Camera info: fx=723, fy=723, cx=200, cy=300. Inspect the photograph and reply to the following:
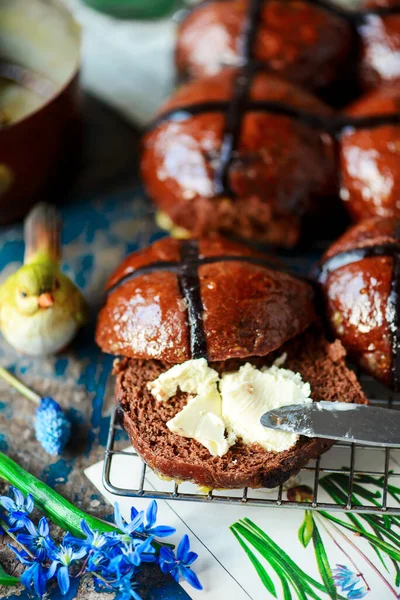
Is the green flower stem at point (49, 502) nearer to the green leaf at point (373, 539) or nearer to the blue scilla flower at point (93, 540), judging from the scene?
the blue scilla flower at point (93, 540)

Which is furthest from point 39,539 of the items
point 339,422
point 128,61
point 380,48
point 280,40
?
point 128,61

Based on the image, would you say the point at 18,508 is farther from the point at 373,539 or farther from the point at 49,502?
the point at 373,539

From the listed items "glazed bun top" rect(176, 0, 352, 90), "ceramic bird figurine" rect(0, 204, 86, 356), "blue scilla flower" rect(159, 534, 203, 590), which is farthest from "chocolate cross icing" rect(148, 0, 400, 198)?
"blue scilla flower" rect(159, 534, 203, 590)

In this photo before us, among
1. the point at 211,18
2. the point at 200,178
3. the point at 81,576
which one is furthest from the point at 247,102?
the point at 81,576

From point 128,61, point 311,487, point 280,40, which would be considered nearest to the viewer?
point 311,487

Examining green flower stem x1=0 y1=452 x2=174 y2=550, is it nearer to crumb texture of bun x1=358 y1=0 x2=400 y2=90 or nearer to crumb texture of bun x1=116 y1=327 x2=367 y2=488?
crumb texture of bun x1=116 y1=327 x2=367 y2=488

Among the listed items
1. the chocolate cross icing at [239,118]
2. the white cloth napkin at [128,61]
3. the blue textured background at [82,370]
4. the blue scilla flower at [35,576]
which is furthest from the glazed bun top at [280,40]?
the blue scilla flower at [35,576]

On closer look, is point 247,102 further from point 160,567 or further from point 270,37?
point 160,567
